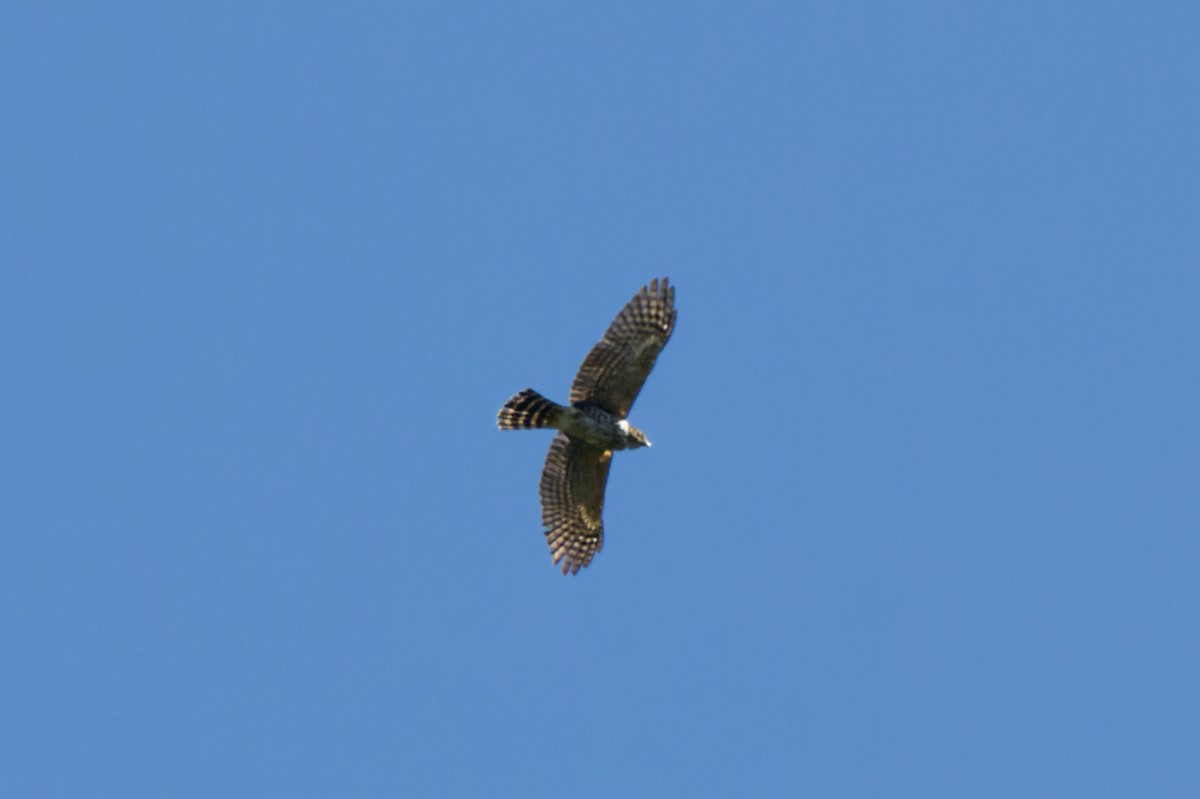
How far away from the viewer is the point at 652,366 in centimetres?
2808

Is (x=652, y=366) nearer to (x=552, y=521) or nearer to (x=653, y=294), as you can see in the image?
(x=653, y=294)

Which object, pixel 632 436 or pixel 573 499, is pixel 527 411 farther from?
pixel 573 499

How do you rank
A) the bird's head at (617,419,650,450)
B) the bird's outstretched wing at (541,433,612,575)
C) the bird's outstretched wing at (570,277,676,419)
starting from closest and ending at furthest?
1. the bird's outstretched wing at (570,277,676,419)
2. the bird's head at (617,419,650,450)
3. the bird's outstretched wing at (541,433,612,575)

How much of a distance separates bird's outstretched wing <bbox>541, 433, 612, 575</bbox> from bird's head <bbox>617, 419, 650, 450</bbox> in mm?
745

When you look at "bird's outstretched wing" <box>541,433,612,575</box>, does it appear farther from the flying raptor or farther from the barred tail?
the barred tail

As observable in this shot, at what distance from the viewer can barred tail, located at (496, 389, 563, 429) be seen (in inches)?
1099

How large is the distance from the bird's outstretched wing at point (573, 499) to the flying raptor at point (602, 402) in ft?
0.05

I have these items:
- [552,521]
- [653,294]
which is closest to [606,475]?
[552,521]

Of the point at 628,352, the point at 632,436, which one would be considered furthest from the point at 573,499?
the point at 628,352

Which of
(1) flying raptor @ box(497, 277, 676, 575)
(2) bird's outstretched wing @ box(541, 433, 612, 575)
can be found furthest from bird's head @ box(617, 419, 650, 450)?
(2) bird's outstretched wing @ box(541, 433, 612, 575)

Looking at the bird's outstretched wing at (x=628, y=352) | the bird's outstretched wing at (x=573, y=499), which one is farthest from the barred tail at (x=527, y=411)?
the bird's outstretched wing at (x=573, y=499)

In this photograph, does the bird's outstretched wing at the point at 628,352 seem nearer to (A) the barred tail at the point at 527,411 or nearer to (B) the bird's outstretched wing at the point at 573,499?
(A) the barred tail at the point at 527,411

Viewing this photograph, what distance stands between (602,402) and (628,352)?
0.87 m

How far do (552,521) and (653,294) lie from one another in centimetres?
408
